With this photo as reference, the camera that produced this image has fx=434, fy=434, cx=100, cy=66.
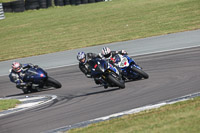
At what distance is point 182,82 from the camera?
468 inches

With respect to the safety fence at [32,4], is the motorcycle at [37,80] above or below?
below

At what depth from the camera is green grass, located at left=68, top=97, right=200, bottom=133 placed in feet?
22.2

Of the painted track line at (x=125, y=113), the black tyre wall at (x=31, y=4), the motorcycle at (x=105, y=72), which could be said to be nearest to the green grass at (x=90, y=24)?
the black tyre wall at (x=31, y=4)

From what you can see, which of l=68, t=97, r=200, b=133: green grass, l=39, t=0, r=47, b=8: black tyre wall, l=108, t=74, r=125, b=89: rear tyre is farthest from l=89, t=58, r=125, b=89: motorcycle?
l=39, t=0, r=47, b=8: black tyre wall

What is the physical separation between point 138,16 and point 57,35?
5.77 meters

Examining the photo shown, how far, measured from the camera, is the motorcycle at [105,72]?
12.2 metres

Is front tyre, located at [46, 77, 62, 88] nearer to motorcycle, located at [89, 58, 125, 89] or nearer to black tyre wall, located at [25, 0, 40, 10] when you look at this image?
motorcycle, located at [89, 58, 125, 89]

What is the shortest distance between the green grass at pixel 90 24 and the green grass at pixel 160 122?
15.2 m

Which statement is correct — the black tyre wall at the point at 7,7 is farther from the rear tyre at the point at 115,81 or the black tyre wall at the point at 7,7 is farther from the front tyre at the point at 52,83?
the rear tyre at the point at 115,81

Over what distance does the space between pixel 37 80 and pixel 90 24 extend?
15.5 m

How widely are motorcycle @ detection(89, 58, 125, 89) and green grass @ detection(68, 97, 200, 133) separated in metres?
3.63

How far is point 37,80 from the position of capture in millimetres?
15062

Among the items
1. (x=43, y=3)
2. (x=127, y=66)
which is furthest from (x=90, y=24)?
(x=127, y=66)

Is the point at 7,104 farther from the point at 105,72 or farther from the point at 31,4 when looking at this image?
the point at 31,4
